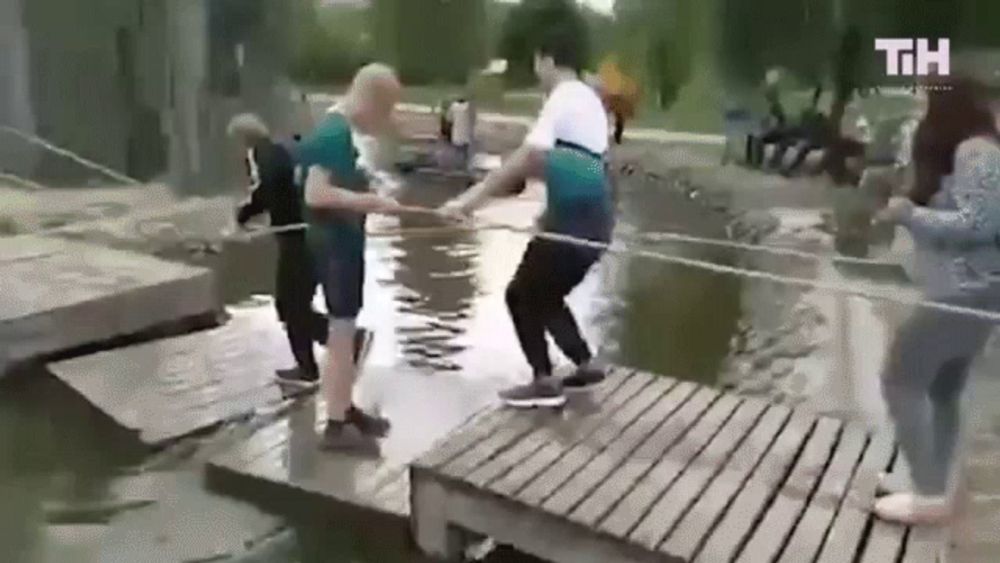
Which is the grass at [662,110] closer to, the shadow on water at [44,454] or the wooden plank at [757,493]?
the wooden plank at [757,493]

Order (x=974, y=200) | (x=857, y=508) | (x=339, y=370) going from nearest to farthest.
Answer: (x=974, y=200), (x=857, y=508), (x=339, y=370)

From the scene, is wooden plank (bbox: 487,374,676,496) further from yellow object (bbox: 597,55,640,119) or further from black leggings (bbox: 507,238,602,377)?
yellow object (bbox: 597,55,640,119)

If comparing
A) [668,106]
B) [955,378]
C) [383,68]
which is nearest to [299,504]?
[383,68]

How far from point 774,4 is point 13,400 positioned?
147cm

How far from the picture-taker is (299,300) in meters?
1.97

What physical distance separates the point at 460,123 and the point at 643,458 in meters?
0.49

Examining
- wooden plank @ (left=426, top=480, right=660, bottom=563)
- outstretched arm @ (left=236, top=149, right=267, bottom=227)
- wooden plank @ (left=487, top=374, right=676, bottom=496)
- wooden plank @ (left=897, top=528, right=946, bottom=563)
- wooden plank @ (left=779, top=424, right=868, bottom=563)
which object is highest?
outstretched arm @ (left=236, top=149, right=267, bottom=227)

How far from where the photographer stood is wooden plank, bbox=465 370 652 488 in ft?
5.10

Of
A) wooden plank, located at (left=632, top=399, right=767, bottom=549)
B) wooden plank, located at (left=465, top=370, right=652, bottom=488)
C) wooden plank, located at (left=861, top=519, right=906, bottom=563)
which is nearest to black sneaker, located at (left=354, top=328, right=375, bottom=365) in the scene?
wooden plank, located at (left=465, top=370, right=652, bottom=488)

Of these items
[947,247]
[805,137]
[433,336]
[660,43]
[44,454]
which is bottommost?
[44,454]

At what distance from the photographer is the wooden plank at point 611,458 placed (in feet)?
4.82

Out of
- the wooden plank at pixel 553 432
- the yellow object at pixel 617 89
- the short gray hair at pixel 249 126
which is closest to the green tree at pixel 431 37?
the yellow object at pixel 617 89

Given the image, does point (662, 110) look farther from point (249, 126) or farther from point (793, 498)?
point (249, 126)

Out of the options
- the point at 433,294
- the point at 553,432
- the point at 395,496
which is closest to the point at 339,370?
the point at 395,496
